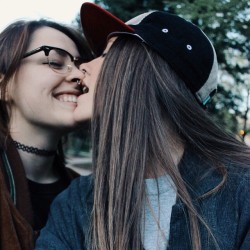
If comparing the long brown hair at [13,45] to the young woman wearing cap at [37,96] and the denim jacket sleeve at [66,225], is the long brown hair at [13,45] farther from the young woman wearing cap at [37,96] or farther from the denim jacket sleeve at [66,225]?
the denim jacket sleeve at [66,225]

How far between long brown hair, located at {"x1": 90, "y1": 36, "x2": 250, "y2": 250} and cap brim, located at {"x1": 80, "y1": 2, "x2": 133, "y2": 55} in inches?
3.4

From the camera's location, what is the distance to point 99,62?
1907 millimetres

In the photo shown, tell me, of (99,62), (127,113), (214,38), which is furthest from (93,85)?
(214,38)

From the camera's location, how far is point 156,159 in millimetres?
1656

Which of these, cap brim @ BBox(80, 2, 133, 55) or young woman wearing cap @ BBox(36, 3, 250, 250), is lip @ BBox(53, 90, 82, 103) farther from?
young woman wearing cap @ BBox(36, 3, 250, 250)

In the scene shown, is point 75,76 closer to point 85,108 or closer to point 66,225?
point 85,108

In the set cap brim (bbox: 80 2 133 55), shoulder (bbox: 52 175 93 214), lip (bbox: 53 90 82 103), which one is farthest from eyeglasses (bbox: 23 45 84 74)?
shoulder (bbox: 52 175 93 214)

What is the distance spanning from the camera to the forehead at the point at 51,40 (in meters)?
2.41

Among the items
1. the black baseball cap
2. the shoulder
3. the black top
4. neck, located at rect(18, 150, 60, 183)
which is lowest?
the black top

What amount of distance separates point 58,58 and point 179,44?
0.96m

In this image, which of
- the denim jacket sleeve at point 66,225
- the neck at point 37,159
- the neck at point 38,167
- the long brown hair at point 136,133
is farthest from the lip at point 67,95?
the denim jacket sleeve at point 66,225

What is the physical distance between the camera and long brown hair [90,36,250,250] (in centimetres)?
157

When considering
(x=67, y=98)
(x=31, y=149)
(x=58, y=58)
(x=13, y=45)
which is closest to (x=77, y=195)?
(x=31, y=149)

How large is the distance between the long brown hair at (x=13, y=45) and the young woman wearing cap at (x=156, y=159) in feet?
2.22
